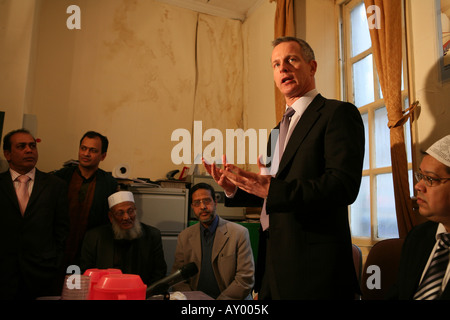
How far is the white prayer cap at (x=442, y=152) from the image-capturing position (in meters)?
1.47

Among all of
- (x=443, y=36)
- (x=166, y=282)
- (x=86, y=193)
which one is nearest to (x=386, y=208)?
(x=443, y=36)

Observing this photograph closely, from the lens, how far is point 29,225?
2387 millimetres

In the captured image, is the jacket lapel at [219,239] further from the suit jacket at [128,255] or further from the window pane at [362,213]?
the window pane at [362,213]

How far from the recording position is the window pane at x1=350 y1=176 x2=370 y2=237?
315cm

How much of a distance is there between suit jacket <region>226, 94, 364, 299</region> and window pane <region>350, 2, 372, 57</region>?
2503 millimetres

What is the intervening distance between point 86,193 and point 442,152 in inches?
99.6

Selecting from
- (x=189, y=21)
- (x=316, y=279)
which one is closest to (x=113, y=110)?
(x=189, y=21)

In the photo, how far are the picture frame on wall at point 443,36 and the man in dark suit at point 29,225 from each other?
265 centimetres

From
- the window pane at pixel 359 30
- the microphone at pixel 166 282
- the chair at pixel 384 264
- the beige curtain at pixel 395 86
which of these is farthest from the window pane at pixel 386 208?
the microphone at pixel 166 282

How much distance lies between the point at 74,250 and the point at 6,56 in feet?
5.80

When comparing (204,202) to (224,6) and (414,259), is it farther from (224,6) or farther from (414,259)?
(224,6)

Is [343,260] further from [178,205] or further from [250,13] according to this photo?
[250,13]

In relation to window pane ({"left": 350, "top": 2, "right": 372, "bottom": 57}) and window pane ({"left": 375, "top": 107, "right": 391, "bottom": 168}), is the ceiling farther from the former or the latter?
window pane ({"left": 375, "top": 107, "right": 391, "bottom": 168})

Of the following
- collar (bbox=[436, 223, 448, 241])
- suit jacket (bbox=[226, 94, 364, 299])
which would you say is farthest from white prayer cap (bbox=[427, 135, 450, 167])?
suit jacket (bbox=[226, 94, 364, 299])
